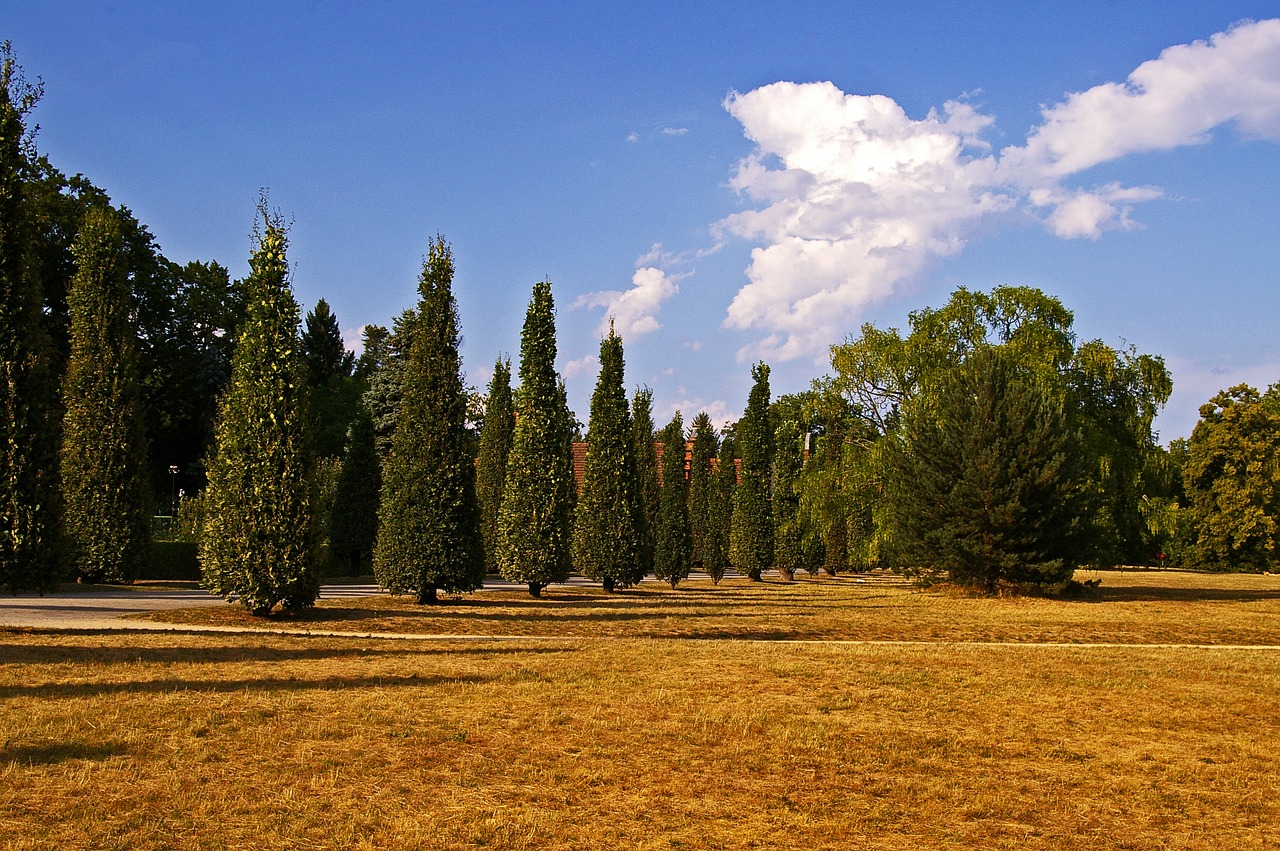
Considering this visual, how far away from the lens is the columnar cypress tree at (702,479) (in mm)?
39969

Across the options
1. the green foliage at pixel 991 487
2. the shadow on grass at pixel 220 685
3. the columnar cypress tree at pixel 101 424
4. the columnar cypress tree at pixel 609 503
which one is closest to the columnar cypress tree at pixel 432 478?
the columnar cypress tree at pixel 609 503

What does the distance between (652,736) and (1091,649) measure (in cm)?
1054

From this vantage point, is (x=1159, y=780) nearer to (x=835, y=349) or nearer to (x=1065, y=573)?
(x=1065, y=573)

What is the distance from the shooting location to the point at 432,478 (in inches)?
776

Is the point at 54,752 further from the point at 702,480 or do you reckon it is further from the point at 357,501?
the point at 702,480

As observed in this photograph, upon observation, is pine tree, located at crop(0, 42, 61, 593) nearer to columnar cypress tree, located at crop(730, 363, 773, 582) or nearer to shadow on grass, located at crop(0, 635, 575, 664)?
shadow on grass, located at crop(0, 635, 575, 664)

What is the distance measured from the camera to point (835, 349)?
36531 mm

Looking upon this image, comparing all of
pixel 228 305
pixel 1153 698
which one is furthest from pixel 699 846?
pixel 228 305

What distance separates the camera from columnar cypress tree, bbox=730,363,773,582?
37.6 metres

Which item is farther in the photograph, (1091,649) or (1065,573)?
(1065,573)

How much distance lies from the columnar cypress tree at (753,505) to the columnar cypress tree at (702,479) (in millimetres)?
1775

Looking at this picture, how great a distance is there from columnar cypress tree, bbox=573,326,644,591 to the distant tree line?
69 millimetres

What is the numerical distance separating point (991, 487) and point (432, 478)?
50.4ft

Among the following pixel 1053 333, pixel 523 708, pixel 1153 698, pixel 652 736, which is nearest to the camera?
pixel 652 736
